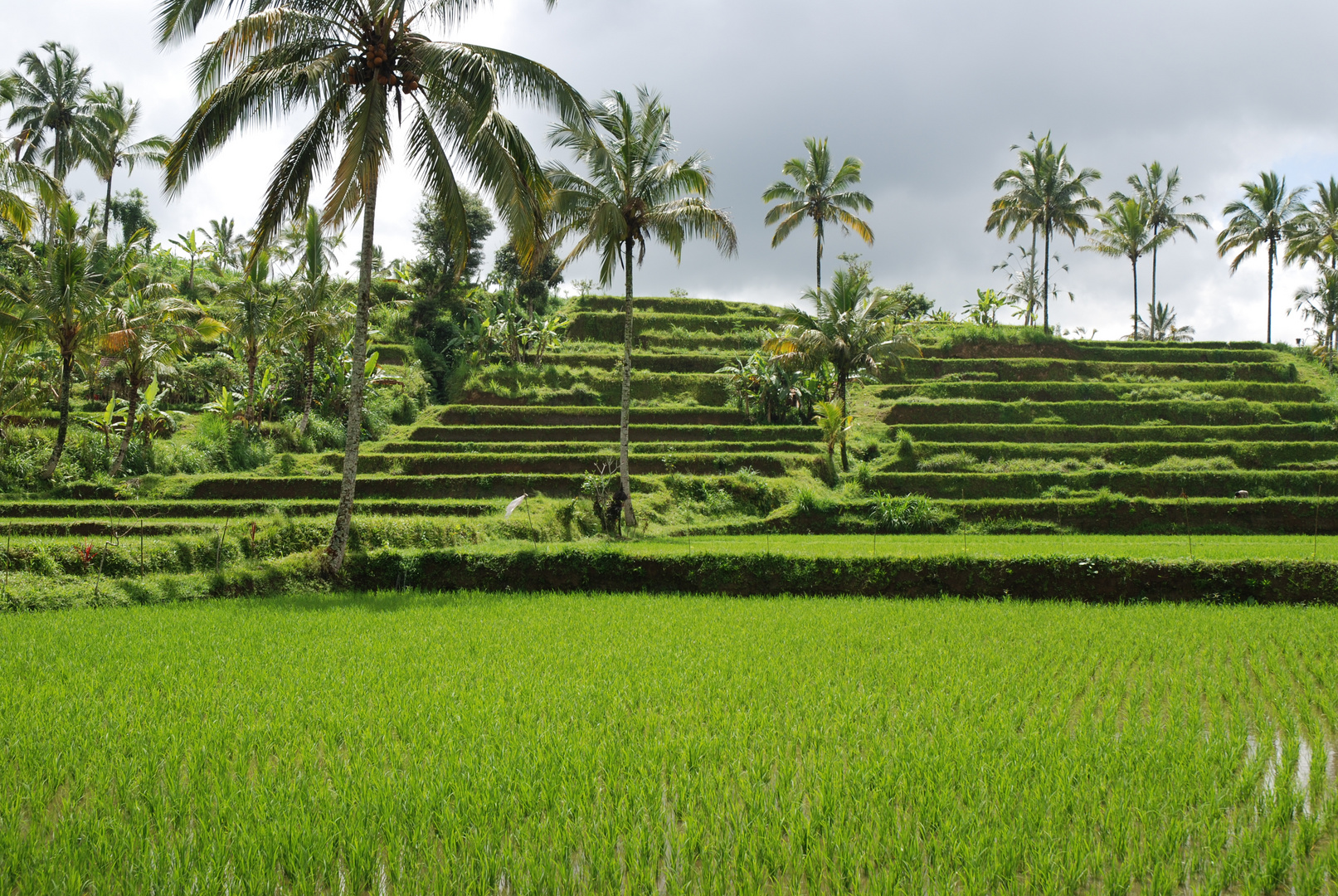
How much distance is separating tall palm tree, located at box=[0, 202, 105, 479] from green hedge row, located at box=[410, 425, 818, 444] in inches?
351

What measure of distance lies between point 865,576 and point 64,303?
18208 millimetres

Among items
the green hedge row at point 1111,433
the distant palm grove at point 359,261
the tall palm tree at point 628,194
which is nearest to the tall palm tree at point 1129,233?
the distant palm grove at point 359,261

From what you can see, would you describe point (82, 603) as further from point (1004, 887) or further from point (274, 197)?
point (1004, 887)

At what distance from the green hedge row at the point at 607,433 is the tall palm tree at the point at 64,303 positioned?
351 inches

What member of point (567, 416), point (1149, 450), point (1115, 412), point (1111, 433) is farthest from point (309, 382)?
point (1115, 412)

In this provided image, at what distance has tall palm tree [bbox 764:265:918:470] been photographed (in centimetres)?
2498

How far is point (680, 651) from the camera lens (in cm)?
779

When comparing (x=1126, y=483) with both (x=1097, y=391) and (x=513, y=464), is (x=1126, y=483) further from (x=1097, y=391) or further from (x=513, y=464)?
(x=513, y=464)

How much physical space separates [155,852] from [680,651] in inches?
194

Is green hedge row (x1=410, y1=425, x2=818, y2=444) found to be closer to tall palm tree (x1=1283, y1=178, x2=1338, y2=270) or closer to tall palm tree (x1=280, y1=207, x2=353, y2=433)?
tall palm tree (x1=280, y1=207, x2=353, y2=433)

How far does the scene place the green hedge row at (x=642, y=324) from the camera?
39.2m

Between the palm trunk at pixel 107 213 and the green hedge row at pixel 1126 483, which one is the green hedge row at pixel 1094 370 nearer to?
the green hedge row at pixel 1126 483

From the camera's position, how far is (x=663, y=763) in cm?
464

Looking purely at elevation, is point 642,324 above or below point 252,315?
above
